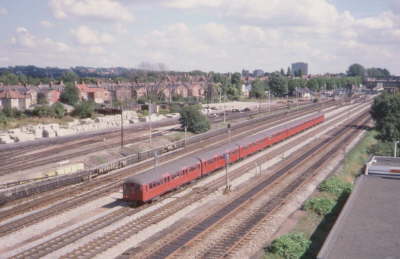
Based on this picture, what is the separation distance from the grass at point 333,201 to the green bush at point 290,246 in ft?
0.86

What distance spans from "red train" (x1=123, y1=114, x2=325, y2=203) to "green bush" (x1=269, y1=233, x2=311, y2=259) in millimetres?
11686

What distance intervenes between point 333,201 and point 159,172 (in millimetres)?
14581

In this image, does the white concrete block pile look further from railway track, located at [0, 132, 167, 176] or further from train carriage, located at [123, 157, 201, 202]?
train carriage, located at [123, 157, 201, 202]

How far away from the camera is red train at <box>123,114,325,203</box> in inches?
1220

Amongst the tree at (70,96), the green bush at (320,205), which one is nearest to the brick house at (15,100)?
the tree at (70,96)

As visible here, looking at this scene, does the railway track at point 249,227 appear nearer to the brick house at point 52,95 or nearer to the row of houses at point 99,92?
the row of houses at point 99,92

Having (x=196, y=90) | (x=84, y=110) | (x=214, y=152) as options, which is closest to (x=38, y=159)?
(x=214, y=152)

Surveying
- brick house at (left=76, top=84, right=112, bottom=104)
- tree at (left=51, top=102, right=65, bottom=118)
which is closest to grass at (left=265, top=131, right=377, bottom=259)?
tree at (left=51, top=102, right=65, bottom=118)

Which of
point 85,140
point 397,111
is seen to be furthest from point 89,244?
point 397,111

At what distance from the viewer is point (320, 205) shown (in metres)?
30.2

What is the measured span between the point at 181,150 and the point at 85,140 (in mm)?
17900

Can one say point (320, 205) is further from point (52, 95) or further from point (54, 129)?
point (52, 95)

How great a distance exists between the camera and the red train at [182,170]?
31000 mm

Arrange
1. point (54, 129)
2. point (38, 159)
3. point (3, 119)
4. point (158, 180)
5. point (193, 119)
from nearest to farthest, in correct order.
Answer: point (158, 180) < point (38, 159) < point (193, 119) < point (54, 129) < point (3, 119)
